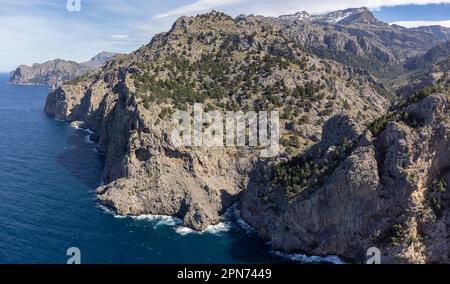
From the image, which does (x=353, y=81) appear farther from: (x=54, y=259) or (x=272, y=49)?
(x=54, y=259)

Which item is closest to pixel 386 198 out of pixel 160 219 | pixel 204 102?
pixel 160 219

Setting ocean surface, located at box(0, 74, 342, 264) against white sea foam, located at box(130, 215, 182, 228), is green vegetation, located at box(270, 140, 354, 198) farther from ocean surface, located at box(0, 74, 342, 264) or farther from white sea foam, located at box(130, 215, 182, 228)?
white sea foam, located at box(130, 215, 182, 228)

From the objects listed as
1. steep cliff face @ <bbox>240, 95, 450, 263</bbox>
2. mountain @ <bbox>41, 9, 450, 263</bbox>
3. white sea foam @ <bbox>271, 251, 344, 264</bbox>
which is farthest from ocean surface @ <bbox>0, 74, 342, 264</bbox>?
steep cliff face @ <bbox>240, 95, 450, 263</bbox>

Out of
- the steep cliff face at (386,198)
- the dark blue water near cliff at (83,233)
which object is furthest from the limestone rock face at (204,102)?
the steep cliff face at (386,198)

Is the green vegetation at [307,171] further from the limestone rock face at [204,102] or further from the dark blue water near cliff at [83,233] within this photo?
the dark blue water near cliff at [83,233]
